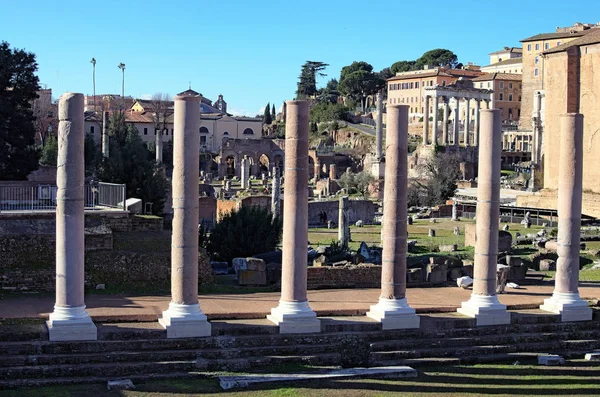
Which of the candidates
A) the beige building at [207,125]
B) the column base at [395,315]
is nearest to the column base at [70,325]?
the column base at [395,315]

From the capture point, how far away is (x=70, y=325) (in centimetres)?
1264

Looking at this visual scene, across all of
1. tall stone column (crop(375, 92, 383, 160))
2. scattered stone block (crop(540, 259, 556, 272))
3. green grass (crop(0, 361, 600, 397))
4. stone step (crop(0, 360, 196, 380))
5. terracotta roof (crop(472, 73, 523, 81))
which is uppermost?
terracotta roof (crop(472, 73, 523, 81))

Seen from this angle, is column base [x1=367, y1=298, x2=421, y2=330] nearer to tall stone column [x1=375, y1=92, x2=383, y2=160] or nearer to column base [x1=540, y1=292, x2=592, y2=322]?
column base [x1=540, y1=292, x2=592, y2=322]

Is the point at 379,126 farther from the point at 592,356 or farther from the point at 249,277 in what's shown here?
the point at 592,356

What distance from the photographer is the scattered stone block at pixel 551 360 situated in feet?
44.7

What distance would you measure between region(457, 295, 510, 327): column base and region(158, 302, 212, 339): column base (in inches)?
188

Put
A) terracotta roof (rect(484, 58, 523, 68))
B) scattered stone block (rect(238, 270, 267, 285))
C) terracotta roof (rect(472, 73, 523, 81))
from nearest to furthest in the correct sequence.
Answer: scattered stone block (rect(238, 270, 267, 285)) → terracotta roof (rect(472, 73, 523, 81)) → terracotta roof (rect(484, 58, 523, 68))

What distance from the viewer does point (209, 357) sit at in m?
12.8

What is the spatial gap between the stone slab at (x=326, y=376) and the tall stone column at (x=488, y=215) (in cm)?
302

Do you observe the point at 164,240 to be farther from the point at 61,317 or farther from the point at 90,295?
the point at 61,317

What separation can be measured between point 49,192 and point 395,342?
12.1m

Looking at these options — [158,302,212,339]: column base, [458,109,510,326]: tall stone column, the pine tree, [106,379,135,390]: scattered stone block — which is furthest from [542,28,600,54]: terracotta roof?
the pine tree

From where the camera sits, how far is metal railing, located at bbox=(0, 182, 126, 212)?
67.7 ft

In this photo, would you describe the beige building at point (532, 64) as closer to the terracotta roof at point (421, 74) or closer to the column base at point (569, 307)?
the terracotta roof at point (421, 74)
